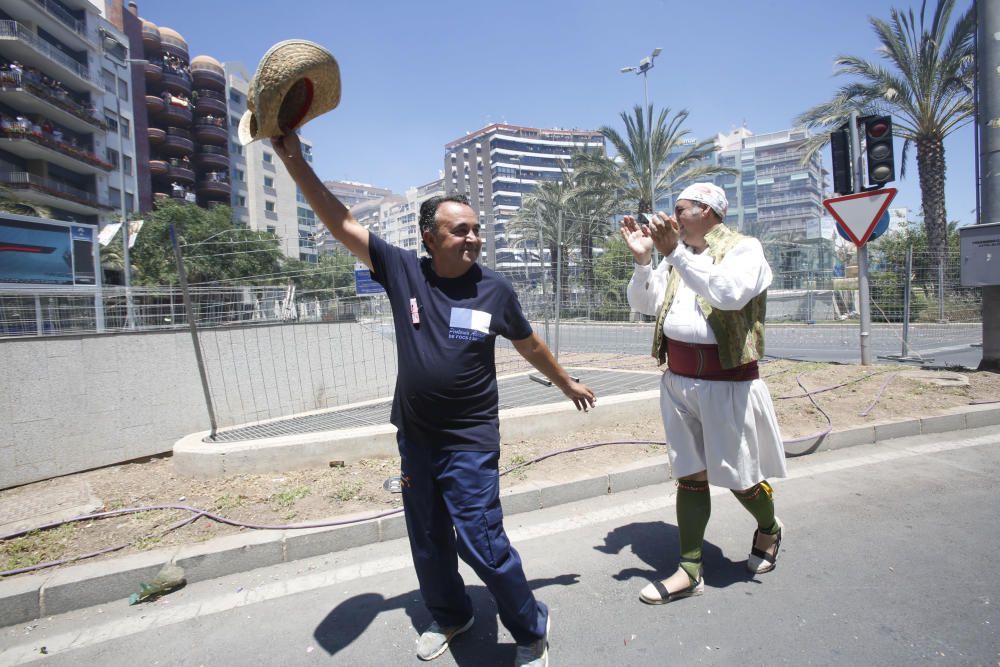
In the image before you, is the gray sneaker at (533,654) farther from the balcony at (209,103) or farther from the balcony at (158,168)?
the balcony at (209,103)

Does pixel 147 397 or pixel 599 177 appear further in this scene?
pixel 599 177

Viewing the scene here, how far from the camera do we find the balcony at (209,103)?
57.3 m

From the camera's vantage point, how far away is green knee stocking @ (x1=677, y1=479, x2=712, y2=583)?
108 inches

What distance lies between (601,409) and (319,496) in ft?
9.57

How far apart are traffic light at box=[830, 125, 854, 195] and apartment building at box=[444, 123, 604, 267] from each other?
10326 centimetres

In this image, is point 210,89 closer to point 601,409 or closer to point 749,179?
point 601,409

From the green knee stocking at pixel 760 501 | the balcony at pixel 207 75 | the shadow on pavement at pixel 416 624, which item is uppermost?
the balcony at pixel 207 75

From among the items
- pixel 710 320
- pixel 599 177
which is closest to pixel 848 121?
pixel 710 320

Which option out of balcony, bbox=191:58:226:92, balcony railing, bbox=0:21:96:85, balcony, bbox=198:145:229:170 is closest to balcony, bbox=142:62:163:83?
balcony, bbox=191:58:226:92

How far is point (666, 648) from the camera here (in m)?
2.34

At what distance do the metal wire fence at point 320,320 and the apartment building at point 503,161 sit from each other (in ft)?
328

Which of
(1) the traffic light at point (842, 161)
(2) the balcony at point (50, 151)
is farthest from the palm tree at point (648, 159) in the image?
(2) the balcony at point (50, 151)

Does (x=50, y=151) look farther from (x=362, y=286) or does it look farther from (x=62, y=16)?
(x=362, y=286)

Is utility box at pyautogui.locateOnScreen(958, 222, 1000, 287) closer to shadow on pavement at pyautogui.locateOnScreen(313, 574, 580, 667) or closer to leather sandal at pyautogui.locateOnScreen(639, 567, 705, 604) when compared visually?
leather sandal at pyautogui.locateOnScreen(639, 567, 705, 604)
